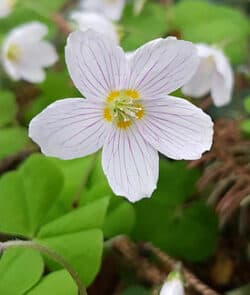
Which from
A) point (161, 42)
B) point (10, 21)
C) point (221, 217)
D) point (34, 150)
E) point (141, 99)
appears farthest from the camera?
point (10, 21)

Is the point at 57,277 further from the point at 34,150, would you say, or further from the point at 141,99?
the point at 34,150

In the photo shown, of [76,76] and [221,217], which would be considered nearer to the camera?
[76,76]

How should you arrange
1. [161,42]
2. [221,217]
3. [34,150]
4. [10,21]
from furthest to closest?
[10,21], [34,150], [221,217], [161,42]

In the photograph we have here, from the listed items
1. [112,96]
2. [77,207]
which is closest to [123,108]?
[112,96]

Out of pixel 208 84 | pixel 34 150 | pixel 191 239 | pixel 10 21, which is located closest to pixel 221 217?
pixel 191 239

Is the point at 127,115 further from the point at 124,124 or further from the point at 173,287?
the point at 173,287

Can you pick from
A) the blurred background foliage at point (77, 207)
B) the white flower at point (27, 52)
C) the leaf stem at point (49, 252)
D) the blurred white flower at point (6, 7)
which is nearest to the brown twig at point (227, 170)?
the blurred background foliage at point (77, 207)
